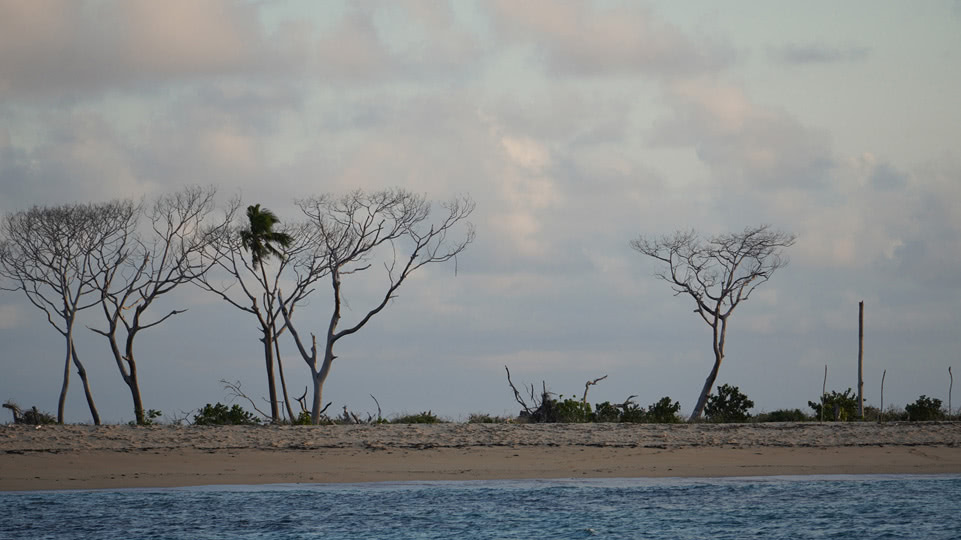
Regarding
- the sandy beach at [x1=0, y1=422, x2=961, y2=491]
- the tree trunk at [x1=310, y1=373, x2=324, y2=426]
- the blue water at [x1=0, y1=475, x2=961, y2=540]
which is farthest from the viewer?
the tree trunk at [x1=310, y1=373, x2=324, y2=426]

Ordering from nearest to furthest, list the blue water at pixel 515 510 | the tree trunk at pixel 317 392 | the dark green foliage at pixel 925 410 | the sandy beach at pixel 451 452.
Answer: the blue water at pixel 515 510 → the sandy beach at pixel 451 452 → the dark green foliage at pixel 925 410 → the tree trunk at pixel 317 392

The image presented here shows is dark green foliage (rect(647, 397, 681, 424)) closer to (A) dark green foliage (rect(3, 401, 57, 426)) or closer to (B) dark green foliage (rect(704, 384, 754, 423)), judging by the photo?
(B) dark green foliage (rect(704, 384, 754, 423))

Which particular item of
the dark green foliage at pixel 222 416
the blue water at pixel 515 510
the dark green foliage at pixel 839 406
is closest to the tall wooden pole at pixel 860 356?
the dark green foliage at pixel 839 406

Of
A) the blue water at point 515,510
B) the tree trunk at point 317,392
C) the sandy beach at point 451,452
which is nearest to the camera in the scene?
the blue water at point 515,510

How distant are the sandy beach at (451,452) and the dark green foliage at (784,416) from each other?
13.0 ft

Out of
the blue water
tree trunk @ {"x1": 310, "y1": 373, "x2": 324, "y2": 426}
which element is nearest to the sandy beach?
the blue water

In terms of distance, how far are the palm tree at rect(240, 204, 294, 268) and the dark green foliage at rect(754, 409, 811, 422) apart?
20.7m

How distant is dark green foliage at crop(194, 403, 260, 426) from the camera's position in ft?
102

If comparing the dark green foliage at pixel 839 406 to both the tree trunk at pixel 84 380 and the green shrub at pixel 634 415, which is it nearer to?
the green shrub at pixel 634 415

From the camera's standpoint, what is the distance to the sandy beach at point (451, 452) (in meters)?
22.6

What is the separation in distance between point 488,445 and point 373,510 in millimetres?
6634

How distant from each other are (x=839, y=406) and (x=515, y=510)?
A: 1642cm

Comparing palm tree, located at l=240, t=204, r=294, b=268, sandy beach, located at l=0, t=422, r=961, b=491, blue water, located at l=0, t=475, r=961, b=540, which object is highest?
palm tree, located at l=240, t=204, r=294, b=268

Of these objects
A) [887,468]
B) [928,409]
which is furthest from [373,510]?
[928,409]
